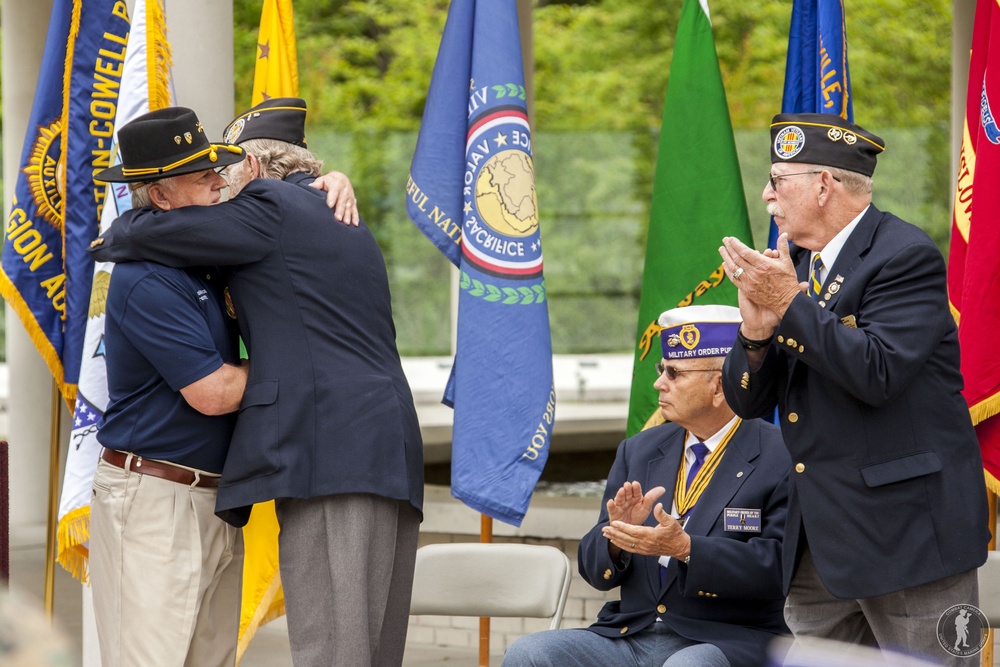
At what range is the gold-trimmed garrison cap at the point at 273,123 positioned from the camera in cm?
336

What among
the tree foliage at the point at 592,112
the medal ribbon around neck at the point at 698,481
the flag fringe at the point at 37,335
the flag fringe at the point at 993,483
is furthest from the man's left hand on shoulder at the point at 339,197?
the tree foliage at the point at 592,112

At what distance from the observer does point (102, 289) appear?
3.86 meters

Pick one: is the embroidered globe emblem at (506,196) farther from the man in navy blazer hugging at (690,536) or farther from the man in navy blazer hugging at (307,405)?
the man in navy blazer hugging at (307,405)

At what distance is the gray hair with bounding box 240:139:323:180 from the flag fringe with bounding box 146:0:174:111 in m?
0.68

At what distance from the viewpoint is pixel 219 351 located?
3.13 meters

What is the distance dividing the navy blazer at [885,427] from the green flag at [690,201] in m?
1.65

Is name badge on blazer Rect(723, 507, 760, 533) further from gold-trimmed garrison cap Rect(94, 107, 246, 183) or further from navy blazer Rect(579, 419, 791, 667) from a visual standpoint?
gold-trimmed garrison cap Rect(94, 107, 246, 183)

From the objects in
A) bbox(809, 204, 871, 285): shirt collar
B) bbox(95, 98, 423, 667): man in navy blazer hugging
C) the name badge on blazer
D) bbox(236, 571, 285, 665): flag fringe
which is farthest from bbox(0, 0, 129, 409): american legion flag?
bbox(809, 204, 871, 285): shirt collar

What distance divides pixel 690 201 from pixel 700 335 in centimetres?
113

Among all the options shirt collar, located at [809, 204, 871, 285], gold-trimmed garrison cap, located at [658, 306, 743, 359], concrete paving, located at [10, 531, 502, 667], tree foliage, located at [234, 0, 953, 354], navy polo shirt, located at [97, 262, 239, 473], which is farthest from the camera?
tree foliage, located at [234, 0, 953, 354]

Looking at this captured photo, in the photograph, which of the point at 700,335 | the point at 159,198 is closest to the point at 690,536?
the point at 700,335

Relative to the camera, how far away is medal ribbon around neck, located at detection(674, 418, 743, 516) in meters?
3.35

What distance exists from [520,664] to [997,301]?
1.89 meters

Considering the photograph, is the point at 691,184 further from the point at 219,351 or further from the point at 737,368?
the point at 219,351
